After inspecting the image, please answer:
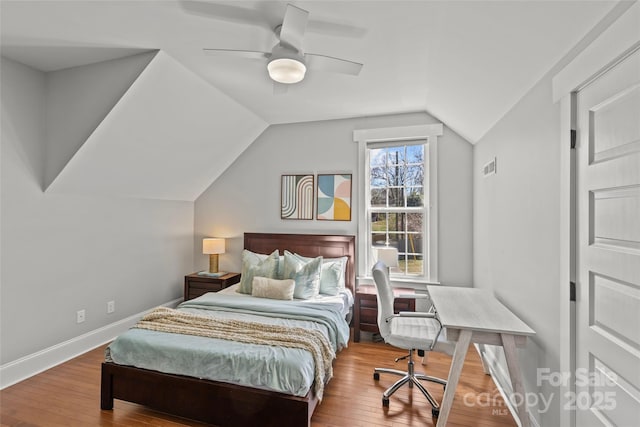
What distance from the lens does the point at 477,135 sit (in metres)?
3.24

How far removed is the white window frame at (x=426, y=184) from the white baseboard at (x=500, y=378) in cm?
99

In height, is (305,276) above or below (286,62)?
below

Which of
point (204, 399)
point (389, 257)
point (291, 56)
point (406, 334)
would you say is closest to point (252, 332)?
point (204, 399)

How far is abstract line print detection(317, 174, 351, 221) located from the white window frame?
0.17m

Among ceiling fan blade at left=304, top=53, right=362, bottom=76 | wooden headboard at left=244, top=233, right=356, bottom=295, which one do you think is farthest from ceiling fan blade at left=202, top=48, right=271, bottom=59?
wooden headboard at left=244, top=233, right=356, bottom=295

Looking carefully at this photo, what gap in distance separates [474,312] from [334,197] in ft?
7.48

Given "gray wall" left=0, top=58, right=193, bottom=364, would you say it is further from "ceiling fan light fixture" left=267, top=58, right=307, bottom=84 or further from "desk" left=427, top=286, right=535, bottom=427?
"desk" left=427, top=286, right=535, bottom=427

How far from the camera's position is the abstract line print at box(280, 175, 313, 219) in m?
4.16

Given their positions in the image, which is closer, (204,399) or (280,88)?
(204,399)

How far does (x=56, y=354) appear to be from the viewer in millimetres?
2887

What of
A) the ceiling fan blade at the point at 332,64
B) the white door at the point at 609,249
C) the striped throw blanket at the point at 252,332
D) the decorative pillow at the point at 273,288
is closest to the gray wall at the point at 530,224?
the white door at the point at 609,249

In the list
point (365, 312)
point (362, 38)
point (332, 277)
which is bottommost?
point (365, 312)

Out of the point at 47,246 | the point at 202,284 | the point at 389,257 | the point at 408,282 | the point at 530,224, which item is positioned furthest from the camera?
the point at 202,284

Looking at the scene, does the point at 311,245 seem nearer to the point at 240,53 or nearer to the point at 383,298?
the point at 383,298
